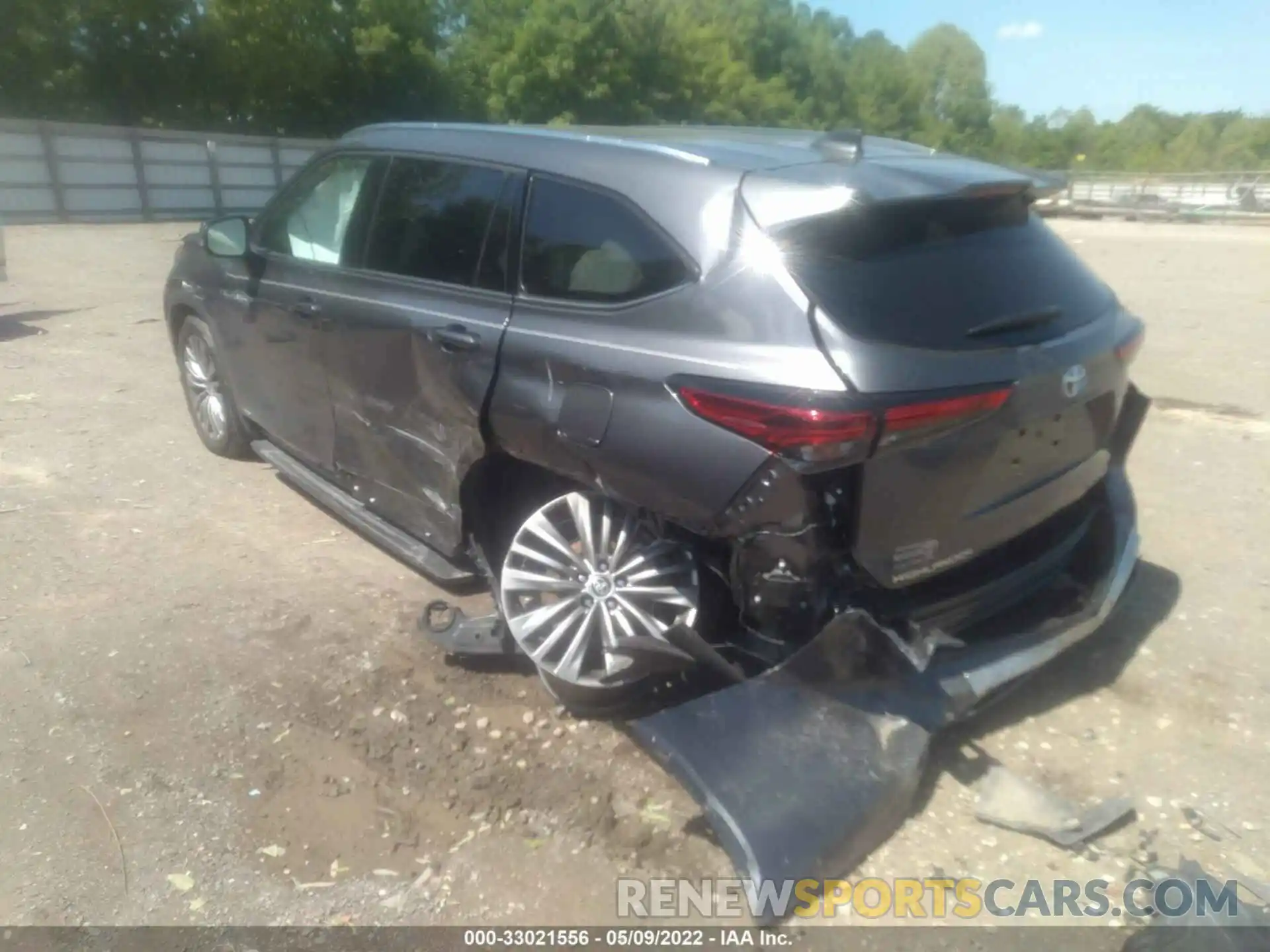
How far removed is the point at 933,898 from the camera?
9.07 feet

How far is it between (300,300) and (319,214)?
48 centimetres

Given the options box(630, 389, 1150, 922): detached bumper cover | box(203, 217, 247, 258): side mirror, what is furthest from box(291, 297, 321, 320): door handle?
box(630, 389, 1150, 922): detached bumper cover

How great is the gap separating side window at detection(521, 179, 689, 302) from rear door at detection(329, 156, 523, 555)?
120mm

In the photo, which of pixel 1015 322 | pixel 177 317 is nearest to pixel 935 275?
pixel 1015 322

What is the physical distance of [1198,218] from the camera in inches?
1169

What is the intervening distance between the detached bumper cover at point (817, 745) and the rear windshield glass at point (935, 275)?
844 mm

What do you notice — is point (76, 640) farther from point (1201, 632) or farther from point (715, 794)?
point (1201, 632)

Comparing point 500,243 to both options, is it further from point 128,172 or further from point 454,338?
point 128,172

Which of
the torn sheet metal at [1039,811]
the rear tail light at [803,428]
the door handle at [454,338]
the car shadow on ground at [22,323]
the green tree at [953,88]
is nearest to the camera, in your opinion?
the rear tail light at [803,428]

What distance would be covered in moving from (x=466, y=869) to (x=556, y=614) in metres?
0.87

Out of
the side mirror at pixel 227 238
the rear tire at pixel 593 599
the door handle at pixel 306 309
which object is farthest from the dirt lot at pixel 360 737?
the side mirror at pixel 227 238

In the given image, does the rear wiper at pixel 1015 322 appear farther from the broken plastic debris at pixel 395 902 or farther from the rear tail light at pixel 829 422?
the broken plastic debris at pixel 395 902

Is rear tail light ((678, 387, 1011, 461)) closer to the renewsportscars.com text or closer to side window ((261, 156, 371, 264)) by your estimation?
the renewsportscars.com text

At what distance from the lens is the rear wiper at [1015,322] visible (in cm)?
291
